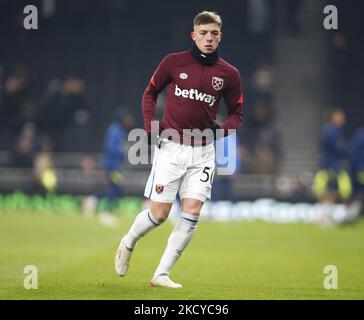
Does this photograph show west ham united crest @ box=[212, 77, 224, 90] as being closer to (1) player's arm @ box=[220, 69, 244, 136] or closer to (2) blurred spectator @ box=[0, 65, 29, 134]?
(1) player's arm @ box=[220, 69, 244, 136]

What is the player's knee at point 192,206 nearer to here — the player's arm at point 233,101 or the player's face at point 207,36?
the player's arm at point 233,101

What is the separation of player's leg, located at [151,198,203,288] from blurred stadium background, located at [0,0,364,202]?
17.2 metres

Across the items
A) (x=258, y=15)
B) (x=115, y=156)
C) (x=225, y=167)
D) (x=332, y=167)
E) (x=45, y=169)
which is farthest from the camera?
(x=258, y=15)

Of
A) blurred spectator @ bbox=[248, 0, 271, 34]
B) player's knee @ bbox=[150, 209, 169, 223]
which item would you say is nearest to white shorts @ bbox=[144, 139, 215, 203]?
player's knee @ bbox=[150, 209, 169, 223]

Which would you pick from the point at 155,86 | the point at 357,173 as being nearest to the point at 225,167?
the point at 357,173

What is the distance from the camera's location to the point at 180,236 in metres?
10.8

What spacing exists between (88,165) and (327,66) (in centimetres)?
781

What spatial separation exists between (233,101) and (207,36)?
817mm

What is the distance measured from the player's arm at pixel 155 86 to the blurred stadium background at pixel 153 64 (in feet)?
56.2

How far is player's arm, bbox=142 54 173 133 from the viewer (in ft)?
35.3

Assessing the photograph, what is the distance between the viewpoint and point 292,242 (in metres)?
19.0

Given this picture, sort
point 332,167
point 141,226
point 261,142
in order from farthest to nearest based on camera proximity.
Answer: point 261,142, point 332,167, point 141,226

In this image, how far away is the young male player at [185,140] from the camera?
1073cm

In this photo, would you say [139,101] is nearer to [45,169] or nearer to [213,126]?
[45,169]
